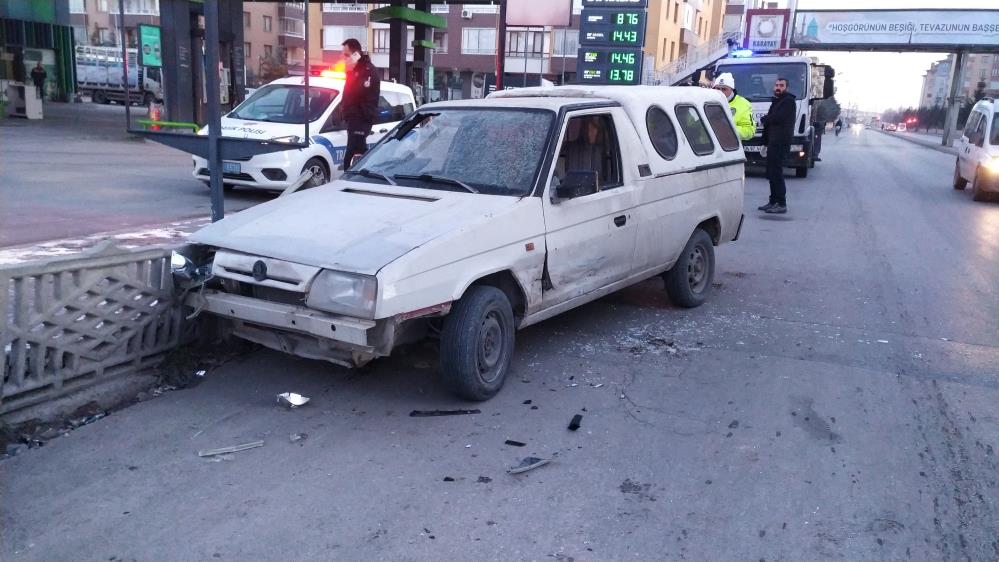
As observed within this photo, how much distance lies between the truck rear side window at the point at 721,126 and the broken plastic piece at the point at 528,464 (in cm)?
436

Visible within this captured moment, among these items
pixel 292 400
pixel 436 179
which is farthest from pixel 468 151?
pixel 292 400

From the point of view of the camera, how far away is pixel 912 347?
610 cm

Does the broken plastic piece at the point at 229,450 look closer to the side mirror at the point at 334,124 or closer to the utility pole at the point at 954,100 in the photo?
the side mirror at the point at 334,124

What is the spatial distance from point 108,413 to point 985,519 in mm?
4579

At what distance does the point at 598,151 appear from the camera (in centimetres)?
604

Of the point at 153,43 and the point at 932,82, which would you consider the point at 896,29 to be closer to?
the point at 153,43

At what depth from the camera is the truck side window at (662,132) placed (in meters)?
6.39

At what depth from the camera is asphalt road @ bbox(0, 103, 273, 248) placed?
368 inches

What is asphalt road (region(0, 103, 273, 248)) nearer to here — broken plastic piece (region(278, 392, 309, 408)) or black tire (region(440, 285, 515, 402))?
broken plastic piece (region(278, 392, 309, 408))

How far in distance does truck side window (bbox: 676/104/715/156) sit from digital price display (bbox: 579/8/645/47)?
25492mm

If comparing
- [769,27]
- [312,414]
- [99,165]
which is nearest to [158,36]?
[99,165]

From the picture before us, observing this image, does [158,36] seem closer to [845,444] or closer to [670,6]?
[845,444]

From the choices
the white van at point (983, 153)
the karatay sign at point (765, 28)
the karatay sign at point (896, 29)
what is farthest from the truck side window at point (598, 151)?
the karatay sign at point (896, 29)

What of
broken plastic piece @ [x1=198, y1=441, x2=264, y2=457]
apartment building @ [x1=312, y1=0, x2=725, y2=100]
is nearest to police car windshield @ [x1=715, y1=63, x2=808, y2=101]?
broken plastic piece @ [x1=198, y1=441, x2=264, y2=457]
